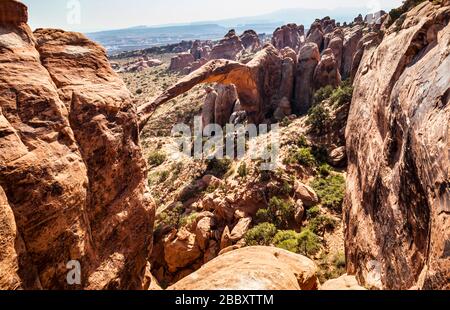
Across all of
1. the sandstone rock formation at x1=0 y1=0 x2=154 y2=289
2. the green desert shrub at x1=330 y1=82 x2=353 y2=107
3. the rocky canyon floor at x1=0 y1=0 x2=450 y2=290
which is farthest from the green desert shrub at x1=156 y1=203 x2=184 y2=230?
the green desert shrub at x1=330 y1=82 x2=353 y2=107

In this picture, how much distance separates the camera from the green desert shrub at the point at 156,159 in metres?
36.8

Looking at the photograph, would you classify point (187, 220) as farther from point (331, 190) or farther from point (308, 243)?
point (331, 190)

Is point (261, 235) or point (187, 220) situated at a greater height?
point (261, 235)

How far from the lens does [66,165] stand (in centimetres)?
835

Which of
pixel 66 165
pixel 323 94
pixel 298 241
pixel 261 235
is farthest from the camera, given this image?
pixel 323 94

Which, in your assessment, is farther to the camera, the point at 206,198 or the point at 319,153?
the point at 319,153

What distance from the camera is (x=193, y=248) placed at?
762 inches

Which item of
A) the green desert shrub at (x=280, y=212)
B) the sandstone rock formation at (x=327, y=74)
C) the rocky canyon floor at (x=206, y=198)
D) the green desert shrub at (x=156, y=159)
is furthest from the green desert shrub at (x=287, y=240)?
the sandstone rock formation at (x=327, y=74)

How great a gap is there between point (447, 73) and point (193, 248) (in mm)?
15840

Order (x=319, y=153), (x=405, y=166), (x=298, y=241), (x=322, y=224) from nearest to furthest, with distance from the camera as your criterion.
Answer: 1. (x=405, y=166)
2. (x=298, y=241)
3. (x=322, y=224)
4. (x=319, y=153)

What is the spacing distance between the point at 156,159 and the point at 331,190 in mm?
21551

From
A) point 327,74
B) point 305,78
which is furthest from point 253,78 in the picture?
point 327,74

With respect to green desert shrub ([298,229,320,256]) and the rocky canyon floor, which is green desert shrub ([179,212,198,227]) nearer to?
the rocky canyon floor

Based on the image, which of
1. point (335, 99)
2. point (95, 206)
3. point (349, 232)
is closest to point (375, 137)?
point (349, 232)
